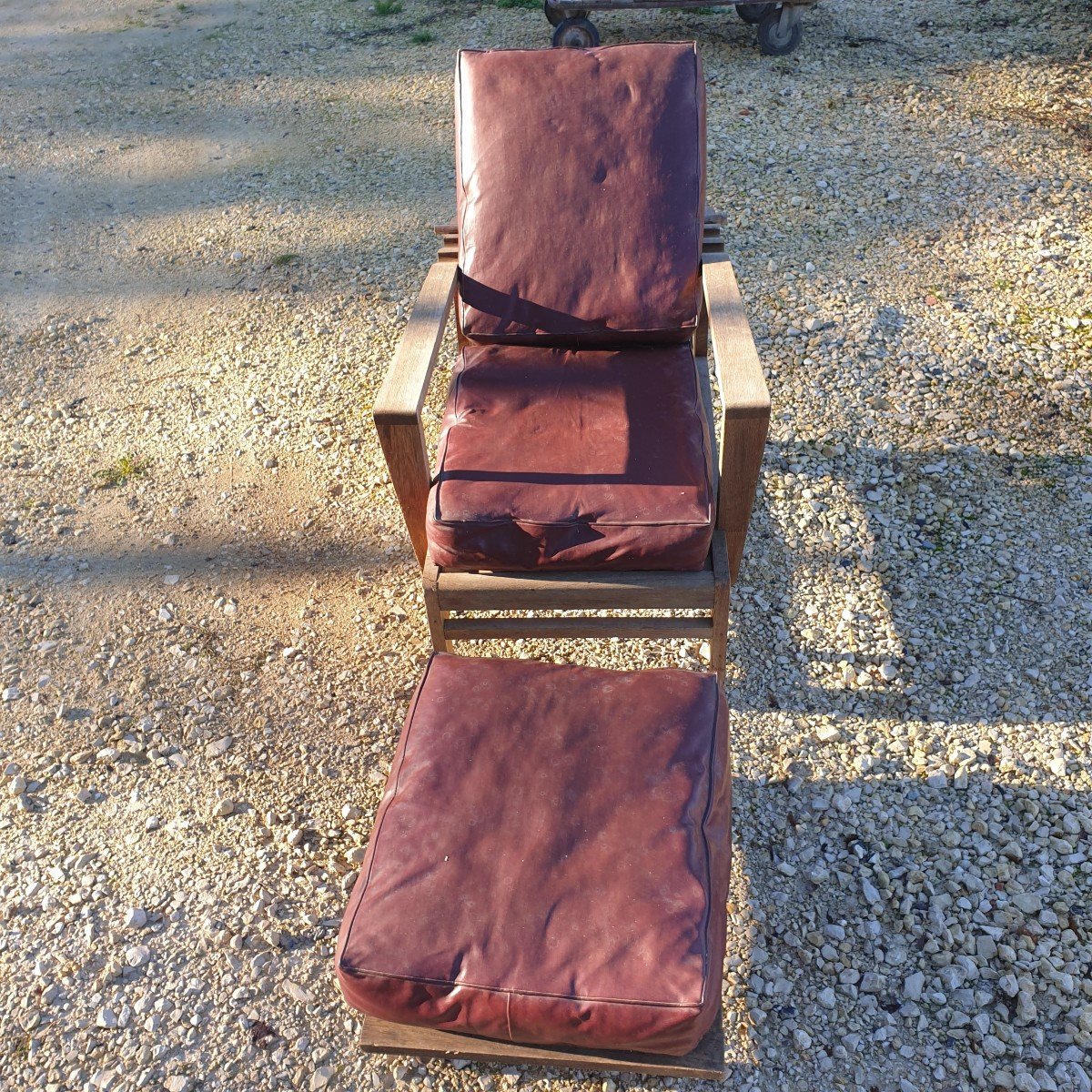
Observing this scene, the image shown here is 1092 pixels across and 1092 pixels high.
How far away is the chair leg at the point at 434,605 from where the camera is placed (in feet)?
6.92

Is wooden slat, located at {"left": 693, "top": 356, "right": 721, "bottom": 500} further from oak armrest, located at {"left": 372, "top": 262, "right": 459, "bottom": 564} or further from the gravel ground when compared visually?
oak armrest, located at {"left": 372, "top": 262, "right": 459, "bottom": 564}

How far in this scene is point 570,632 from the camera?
2.18 meters

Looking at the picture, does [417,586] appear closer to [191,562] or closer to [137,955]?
[191,562]

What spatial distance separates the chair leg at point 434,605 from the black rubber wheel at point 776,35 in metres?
4.26

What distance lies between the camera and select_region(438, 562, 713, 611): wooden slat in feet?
6.80

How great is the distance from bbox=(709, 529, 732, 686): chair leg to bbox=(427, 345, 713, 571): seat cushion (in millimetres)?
53

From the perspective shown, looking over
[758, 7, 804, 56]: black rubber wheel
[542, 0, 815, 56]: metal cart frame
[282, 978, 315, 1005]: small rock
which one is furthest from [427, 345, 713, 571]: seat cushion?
[758, 7, 804, 56]: black rubber wheel

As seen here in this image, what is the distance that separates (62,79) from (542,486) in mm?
5133

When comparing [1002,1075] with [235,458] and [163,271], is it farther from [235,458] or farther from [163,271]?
[163,271]

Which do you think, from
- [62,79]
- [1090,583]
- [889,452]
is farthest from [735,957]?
[62,79]

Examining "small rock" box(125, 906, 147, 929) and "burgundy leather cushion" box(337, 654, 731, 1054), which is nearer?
"burgundy leather cushion" box(337, 654, 731, 1054)

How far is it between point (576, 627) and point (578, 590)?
125mm

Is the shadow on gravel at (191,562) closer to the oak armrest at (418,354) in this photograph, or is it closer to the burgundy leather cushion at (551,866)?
the oak armrest at (418,354)

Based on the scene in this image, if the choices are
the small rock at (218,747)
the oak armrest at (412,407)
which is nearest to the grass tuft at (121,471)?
the small rock at (218,747)
